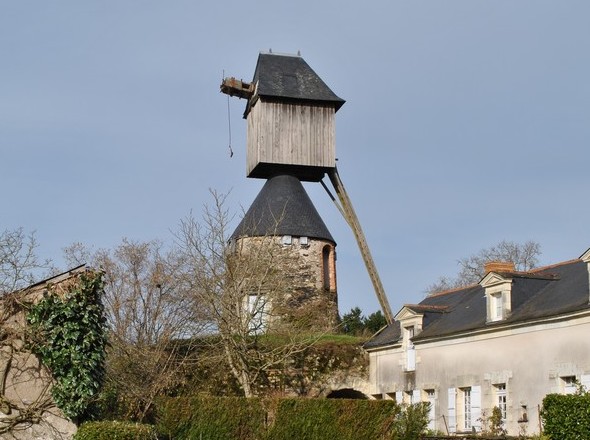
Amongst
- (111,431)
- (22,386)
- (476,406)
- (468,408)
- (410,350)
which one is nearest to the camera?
(111,431)

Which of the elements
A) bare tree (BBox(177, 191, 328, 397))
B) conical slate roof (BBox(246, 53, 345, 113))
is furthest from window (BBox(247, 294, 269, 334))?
conical slate roof (BBox(246, 53, 345, 113))

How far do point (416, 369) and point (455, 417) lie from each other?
2.40 m

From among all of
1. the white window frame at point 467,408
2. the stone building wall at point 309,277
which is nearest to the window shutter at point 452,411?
the white window frame at point 467,408

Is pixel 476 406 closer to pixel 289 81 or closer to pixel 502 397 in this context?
pixel 502 397

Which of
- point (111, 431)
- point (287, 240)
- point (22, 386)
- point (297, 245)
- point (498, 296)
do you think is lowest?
point (111, 431)

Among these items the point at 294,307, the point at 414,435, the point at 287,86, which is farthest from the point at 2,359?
the point at 287,86

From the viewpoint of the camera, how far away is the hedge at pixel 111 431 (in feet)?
48.4

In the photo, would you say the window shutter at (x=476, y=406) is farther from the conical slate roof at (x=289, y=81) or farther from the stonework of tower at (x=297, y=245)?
the conical slate roof at (x=289, y=81)

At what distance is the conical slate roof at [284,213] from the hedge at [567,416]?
1477 centimetres

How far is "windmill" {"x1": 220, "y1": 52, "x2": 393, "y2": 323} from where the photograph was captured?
32156 mm

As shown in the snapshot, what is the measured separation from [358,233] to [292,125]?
5128mm

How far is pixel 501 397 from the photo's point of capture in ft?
67.5

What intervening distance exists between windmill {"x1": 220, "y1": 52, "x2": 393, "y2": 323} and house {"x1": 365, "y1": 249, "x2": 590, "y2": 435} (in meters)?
6.63

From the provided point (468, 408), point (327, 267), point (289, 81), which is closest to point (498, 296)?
point (468, 408)
